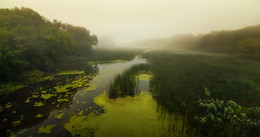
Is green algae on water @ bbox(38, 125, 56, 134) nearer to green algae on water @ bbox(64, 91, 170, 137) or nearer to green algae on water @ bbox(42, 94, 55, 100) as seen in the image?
green algae on water @ bbox(64, 91, 170, 137)

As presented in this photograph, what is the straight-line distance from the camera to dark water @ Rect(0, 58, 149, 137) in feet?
22.4

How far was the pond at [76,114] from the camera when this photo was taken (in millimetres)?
6684

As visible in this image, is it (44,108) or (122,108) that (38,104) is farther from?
(122,108)

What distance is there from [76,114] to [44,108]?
3103 millimetres

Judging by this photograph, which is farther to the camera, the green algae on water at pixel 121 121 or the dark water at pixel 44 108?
the dark water at pixel 44 108

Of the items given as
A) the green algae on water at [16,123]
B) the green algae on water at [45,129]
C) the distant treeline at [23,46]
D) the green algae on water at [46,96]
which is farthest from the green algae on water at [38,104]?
the distant treeline at [23,46]

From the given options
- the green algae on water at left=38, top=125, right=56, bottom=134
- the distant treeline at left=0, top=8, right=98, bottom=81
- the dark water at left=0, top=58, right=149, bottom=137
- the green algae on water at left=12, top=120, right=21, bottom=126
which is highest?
the distant treeline at left=0, top=8, right=98, bottom=81

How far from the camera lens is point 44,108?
909 centimetres

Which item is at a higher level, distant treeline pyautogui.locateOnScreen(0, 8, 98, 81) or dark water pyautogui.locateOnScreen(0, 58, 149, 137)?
distant treeline pyautogui.locateOnScreen(0, 8, 98, 81)

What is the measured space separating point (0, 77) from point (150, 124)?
1793 cm

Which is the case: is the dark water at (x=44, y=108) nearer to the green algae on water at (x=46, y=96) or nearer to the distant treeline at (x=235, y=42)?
the green algae on water at (x=46, y=96)

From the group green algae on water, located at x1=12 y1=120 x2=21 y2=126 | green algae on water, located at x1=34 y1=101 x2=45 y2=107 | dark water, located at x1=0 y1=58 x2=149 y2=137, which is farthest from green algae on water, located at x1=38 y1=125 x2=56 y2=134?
green algae on water, located at x1=34 y1=101 x2=45 y2=107

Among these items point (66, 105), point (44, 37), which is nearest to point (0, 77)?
point (66, 105)

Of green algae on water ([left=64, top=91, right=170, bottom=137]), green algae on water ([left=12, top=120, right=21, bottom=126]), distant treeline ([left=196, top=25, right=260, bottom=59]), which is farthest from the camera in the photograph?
distant treeline ([left=196, top=25, right=260, bottom=59])
